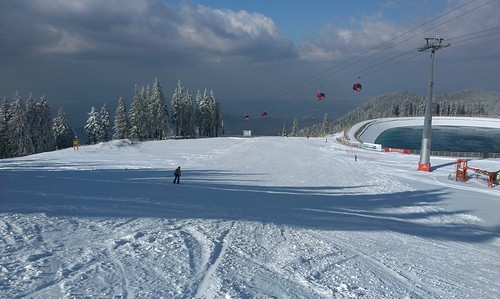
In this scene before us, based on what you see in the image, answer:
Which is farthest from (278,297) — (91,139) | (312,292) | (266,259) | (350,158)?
(91,139)

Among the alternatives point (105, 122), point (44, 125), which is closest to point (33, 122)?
point (44, 125)

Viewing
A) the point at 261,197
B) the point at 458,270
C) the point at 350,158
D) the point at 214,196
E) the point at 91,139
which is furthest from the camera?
the point at 91,139

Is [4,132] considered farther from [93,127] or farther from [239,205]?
[239,205]

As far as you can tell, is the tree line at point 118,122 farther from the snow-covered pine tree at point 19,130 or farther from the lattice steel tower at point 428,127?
the lattice steel tower at point 428,127

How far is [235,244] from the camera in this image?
998cm

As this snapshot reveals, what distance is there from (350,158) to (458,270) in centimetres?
3757

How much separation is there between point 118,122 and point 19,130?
19.7 metres

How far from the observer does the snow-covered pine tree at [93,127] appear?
75500 millimetres

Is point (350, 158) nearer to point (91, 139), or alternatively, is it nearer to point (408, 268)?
point (408, 268)

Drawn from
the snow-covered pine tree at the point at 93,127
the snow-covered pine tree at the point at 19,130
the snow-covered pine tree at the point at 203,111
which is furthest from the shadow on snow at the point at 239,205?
the snow-covered pine tree at the point at 203,111

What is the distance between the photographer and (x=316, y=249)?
1026cm

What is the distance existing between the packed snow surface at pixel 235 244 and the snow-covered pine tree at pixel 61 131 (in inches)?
2465

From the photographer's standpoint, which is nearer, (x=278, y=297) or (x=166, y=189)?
(x=278, y=297)

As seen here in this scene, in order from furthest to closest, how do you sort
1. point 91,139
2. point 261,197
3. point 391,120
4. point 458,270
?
1. point 391,120
2. point 91,139
3. point 261,197
4. point 458,270
